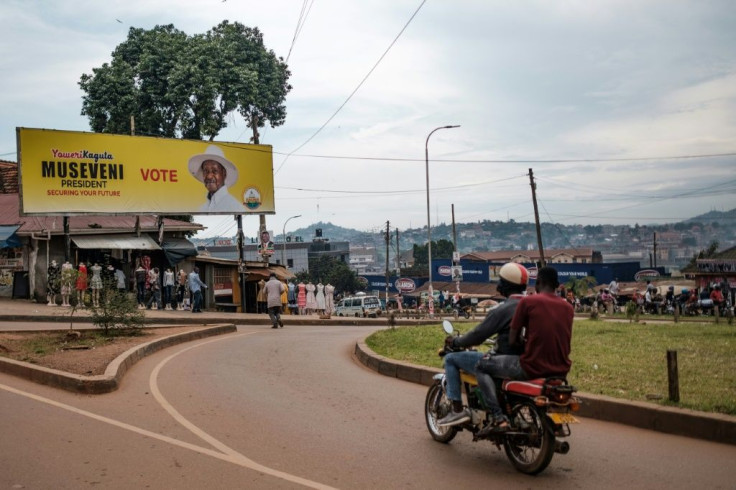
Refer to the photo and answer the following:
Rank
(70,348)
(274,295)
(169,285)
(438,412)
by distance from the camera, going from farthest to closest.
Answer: (169,285) → (274,295) → (70,348) → (438,412)

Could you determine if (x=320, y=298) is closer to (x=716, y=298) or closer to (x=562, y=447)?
(x=716, y=298)

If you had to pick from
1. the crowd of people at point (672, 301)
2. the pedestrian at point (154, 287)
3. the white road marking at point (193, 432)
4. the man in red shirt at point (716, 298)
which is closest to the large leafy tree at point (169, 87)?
the pedestrian at point (154, 287)

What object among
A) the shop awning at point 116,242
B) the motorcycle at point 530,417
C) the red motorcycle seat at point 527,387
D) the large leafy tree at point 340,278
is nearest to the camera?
the motorcycle at point 530,417

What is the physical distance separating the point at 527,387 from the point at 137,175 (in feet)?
94.6

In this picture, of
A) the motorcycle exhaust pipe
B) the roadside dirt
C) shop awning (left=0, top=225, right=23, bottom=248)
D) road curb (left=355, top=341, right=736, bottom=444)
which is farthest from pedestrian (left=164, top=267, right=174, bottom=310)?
the motorcycle exhaust pipe

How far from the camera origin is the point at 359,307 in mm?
50094

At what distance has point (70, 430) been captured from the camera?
775 centimetres

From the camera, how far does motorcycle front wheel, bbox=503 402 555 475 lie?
19.3ft

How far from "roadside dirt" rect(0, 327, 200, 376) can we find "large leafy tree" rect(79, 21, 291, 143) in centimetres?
3153

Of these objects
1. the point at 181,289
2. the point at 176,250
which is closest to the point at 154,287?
the point at 181,289

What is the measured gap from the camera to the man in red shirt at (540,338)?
612cm

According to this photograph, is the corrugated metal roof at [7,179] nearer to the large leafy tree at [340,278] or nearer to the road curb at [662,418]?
the road curb at [662,418]

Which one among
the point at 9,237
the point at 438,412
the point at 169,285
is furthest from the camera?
the point at 169,285

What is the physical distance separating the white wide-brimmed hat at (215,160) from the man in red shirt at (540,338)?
97.1ft
